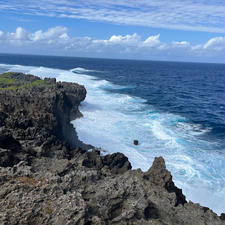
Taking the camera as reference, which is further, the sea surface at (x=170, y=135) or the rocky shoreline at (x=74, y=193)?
the sea surface at (x=170, y=135)

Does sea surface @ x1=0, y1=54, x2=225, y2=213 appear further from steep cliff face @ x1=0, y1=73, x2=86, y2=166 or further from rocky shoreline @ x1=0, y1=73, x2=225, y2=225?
rocky shoreline @ x1=0, y1=73, x2=225, y2=225

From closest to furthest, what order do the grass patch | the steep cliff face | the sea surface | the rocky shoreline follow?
the rocky shoreline, the grass patch, the steep cliff face, the sea surface

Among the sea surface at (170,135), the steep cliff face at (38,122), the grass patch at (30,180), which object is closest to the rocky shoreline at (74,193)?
the grass patch at (30,180)

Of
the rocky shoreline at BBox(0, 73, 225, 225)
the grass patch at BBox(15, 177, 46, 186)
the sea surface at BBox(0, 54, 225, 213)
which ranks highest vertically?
the grass patch at BBox(15, 177, 46, 186)

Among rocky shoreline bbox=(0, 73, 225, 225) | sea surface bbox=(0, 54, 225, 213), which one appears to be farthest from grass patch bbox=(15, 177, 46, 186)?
sea surface bbox=(0, 54, 225, 213)

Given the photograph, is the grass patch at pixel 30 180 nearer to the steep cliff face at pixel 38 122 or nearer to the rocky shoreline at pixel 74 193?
the rocky shoreline at pixel 74 193

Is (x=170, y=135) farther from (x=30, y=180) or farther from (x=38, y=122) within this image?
(x=30, y=180)

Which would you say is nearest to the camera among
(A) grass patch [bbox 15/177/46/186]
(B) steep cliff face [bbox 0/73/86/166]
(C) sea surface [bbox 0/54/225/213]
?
(A) grass patch [bbox 15/177/46/186]

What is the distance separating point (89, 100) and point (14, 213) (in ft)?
170

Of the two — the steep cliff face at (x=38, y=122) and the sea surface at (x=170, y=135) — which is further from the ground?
the steep cliff face at (x=38, y=122)

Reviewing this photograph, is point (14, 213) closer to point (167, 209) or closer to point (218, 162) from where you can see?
point (167, 209)

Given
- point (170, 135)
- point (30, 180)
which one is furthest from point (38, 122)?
point (170, 135)

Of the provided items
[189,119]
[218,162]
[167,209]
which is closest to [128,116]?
[189,119]

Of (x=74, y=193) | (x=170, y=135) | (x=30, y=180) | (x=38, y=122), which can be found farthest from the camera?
(x=170, y=135)
